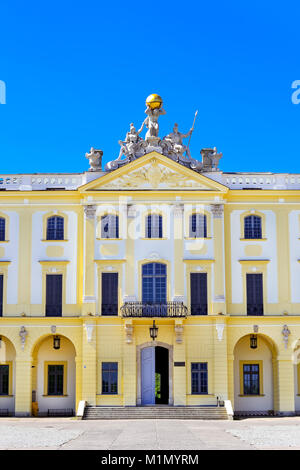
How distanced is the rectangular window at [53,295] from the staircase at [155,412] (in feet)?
18.0

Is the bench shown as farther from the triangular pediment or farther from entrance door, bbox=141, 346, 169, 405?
the triangular pediment

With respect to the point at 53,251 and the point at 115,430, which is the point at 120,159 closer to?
the point at 53,251

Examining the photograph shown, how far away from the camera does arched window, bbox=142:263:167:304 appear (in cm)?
4294

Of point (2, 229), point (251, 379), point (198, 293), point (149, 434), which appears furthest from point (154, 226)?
point (149, 434)

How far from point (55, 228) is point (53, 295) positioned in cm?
369

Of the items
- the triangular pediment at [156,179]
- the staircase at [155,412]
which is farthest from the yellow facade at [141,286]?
the staircase at [155,412]

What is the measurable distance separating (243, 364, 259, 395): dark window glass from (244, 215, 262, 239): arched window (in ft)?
23.6

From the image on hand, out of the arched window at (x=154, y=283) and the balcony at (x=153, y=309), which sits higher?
the arched window at (x=154, y=283)

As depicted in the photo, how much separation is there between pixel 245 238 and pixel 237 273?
2003 millimetres

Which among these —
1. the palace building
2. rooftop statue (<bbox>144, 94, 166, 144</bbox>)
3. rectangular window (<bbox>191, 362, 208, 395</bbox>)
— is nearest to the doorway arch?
the palace building

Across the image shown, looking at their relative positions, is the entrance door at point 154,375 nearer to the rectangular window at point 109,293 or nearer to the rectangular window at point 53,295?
the rectangular window at point 109,293

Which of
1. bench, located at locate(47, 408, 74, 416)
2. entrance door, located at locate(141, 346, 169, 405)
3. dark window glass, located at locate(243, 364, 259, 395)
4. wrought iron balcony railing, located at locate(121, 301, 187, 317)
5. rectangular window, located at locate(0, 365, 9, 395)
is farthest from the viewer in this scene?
dark window glass, located at locate(243, 364, 259, 395)

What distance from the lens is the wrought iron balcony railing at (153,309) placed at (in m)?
42.1
